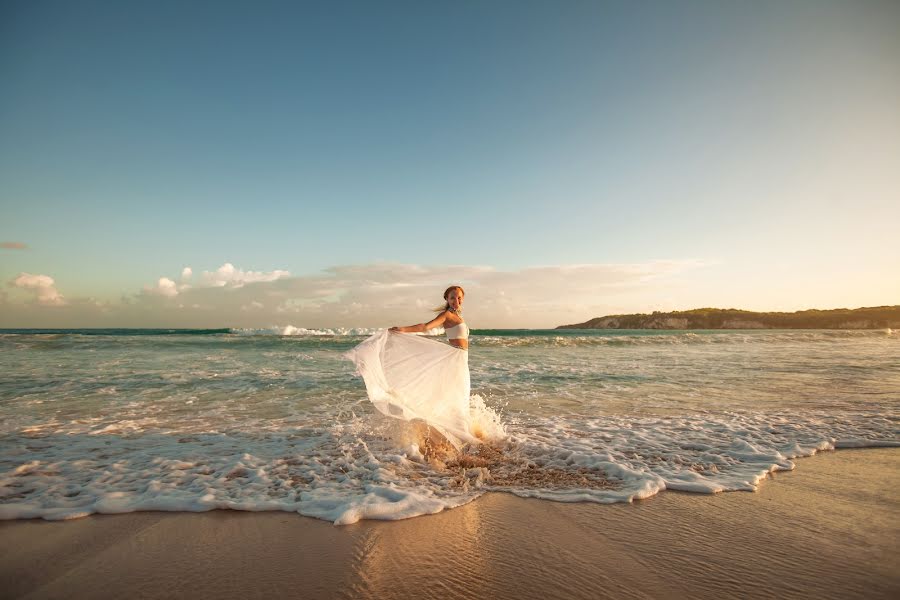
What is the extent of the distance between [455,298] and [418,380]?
4.62 ft

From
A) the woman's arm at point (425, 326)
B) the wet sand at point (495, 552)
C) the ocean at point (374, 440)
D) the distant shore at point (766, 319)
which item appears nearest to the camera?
the wet sand at point (495, 552)

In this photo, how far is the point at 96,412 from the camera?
9062 millimetres

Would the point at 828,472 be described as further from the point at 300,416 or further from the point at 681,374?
the point at 681,374

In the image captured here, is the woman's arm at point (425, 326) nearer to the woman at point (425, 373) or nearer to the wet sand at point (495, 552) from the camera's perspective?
the woman at point (425, 373)

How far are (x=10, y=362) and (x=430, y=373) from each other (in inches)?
833

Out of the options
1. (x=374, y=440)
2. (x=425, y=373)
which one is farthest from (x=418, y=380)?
(x=374, y=440)

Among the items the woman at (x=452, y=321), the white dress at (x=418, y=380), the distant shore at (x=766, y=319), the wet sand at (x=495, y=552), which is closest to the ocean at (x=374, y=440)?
the wet sand at (x=495, y=552)

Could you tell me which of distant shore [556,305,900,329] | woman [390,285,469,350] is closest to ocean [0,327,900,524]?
woman [390,285,469,350]

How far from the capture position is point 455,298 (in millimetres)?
6750

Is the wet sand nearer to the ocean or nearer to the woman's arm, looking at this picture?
the ocean

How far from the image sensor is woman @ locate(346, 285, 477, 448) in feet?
20.8

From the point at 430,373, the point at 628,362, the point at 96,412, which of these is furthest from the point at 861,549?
the point at 628,362

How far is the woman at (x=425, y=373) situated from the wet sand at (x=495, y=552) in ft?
6.46

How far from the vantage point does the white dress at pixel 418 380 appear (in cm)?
634
